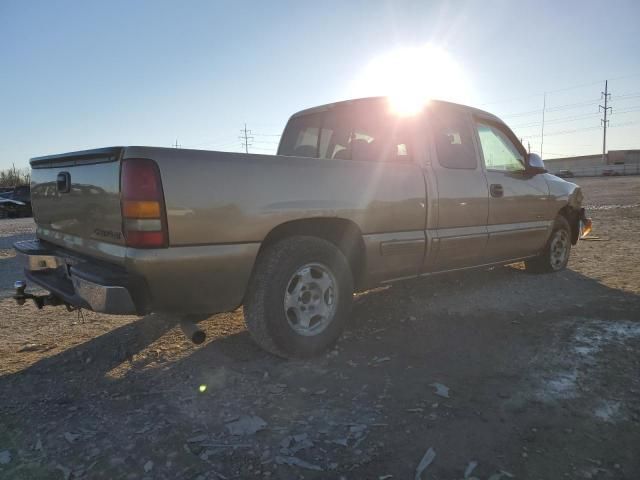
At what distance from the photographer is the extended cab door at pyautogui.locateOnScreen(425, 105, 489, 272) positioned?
386cm

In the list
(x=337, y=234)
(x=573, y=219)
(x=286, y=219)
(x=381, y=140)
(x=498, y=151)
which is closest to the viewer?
(x=286, y=219)

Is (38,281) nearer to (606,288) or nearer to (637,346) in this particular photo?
(637,346)

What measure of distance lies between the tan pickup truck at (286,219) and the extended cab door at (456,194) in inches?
0.6

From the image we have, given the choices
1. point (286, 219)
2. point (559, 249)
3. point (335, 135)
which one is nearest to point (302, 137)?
point (335, 135)

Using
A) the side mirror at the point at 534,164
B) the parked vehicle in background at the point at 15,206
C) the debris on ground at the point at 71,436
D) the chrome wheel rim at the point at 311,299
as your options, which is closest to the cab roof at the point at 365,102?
the side mirror at the point at 534,164

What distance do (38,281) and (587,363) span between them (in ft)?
12.4

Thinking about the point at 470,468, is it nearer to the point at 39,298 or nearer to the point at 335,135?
the point at 39,298

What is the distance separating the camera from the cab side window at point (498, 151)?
178 inches

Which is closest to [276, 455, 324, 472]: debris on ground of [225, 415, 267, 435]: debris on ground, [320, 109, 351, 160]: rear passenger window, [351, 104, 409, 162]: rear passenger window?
[225, 415, 267, 435]: debris on ground

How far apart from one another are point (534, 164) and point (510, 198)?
558 millimetres

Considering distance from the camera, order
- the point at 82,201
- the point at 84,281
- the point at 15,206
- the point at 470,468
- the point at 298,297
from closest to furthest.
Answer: the point at 470,468 < the point at 84,281 < the point at 82,201 < the point at 298,297 < the point at 15,206

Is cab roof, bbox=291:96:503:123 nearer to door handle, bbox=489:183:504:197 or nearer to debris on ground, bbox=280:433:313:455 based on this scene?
door handle, bbox=489:183:504:197

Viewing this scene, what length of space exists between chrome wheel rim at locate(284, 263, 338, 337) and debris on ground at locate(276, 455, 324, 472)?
1.07 meters

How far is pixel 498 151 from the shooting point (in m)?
4.72
